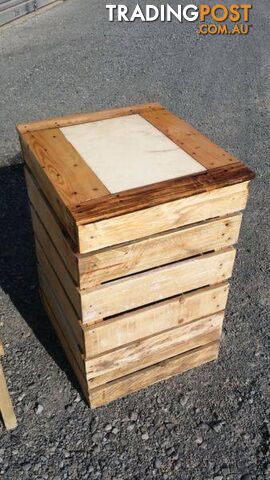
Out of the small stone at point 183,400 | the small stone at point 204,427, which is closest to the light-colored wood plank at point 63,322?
the small stone at point 183,400

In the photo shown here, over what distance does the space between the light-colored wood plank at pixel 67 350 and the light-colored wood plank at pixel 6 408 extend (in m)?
0.44

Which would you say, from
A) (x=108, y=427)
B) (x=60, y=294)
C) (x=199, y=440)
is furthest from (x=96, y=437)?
(x=60, y=294)

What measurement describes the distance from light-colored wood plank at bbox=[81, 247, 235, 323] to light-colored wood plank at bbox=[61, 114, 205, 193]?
1.63 ft

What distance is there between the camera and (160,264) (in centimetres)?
261

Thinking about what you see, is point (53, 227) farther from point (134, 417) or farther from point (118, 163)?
point (134, 417)

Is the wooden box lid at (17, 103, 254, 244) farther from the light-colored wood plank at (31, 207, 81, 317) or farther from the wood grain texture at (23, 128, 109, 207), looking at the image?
the light-colored wood plank at (31, 207, 81, 317)

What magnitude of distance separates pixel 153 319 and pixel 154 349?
28cm

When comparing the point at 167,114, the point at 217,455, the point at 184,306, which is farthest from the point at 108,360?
the point at 167,114

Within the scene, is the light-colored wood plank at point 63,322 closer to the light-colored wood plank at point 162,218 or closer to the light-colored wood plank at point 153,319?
the light-colored wood plank at point 153,319

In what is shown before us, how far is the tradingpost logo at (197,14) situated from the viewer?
11.2 metres

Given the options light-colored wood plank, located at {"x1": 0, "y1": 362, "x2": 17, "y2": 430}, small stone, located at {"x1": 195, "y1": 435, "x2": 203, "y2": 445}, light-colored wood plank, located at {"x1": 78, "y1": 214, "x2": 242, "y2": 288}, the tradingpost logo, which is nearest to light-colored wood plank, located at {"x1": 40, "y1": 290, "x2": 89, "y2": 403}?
light-colored wood plank, located at {"x1": 0, "y1": 362, "x2": 17, "y2": 430}

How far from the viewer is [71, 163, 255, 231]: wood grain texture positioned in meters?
→ 2.23

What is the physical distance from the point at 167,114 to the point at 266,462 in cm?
222

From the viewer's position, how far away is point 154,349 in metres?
3.01
